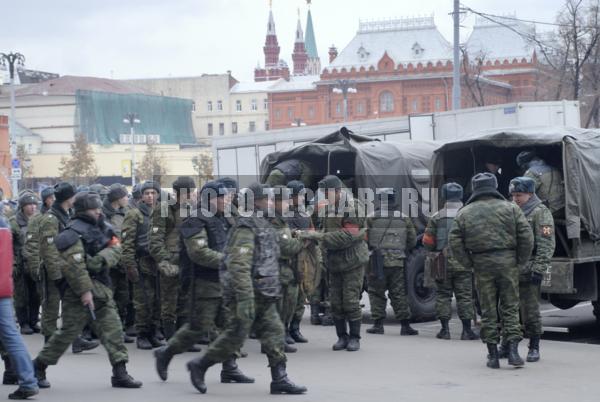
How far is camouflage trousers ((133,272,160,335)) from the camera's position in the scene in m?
12.7

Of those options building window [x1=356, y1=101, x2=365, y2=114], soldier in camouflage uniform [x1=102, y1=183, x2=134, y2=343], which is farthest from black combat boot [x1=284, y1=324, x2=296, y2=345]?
building window [x1=356, y1=101, x2=365, y2=114]

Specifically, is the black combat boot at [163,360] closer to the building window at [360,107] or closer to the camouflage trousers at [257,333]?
the camouflage trousers at [257,333]

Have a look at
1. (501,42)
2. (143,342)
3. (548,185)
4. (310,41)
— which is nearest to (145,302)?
(143,342)

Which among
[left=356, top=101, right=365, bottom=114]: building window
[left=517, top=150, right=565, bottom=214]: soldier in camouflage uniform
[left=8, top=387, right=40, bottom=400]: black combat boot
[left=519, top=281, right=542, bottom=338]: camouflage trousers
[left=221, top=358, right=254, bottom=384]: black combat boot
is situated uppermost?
[left=356, top=101, right=365, bottom=114]: building window

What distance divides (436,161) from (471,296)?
266 centimetres

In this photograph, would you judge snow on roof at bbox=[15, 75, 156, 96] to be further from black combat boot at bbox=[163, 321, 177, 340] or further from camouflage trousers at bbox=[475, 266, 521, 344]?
camouflage trousers at bbox=[475, 266, 521, 344]

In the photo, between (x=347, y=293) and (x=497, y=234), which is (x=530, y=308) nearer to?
(x=497, y=234)

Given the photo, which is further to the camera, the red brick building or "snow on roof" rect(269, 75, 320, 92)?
"snow on roof" rect(269, 75, 320, 92)

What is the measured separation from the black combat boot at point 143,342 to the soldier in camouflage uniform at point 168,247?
44cm

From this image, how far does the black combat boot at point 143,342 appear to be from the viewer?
41.6 feet

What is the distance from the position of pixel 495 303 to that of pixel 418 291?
4624mm

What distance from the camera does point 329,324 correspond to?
49.3ft

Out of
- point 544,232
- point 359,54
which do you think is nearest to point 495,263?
point 544,232

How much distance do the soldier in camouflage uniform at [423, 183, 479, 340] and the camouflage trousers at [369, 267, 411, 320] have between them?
49cm
